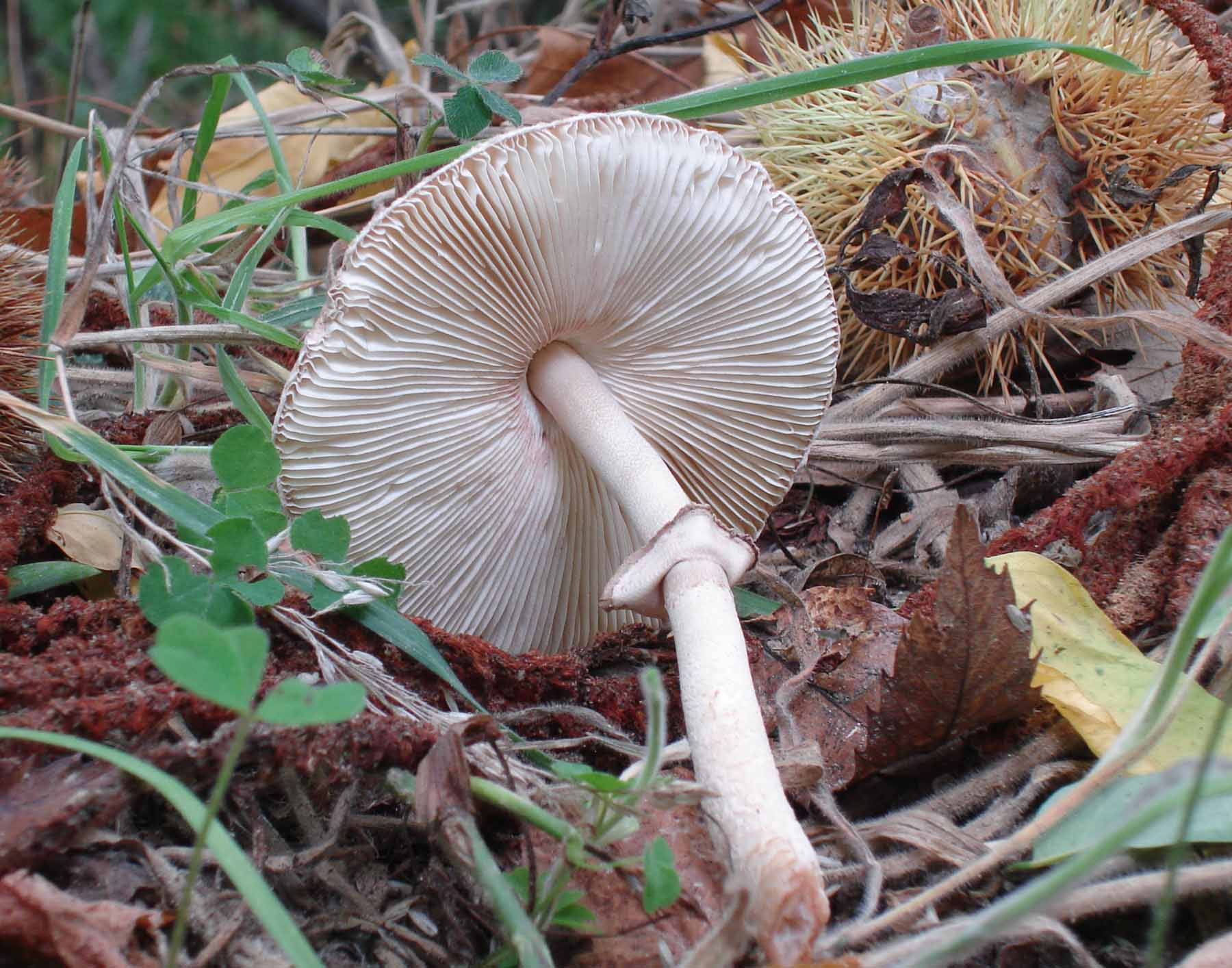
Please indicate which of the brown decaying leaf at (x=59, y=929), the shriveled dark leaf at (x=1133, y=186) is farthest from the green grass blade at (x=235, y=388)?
the shriveled dark leaf at (x=1133, y=186)

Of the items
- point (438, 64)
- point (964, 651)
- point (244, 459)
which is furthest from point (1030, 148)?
point (244, 459)

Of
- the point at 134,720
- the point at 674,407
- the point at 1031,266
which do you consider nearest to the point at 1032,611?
the point at 674,407

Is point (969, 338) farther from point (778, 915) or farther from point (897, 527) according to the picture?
point (778, 915)

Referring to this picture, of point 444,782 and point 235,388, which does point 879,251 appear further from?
point 444,782

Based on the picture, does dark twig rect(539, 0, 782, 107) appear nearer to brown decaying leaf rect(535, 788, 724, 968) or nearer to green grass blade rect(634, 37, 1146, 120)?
green grass blade rect(634, 37, 1146, 120)

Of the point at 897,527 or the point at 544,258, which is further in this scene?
the point at 897,527

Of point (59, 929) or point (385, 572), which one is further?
point (385, 572)
